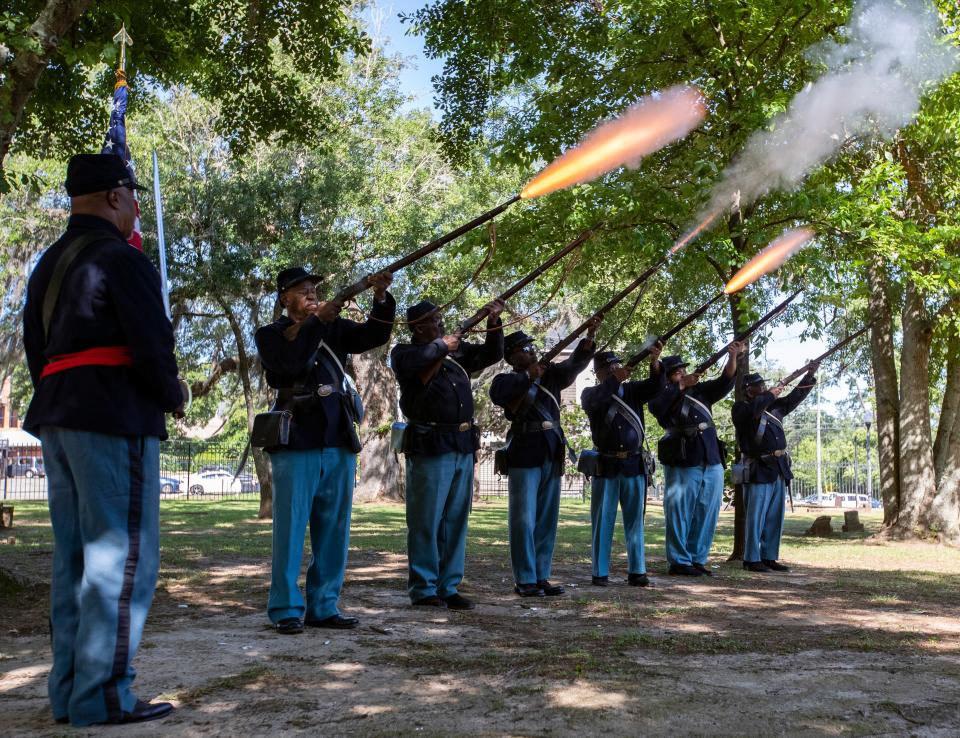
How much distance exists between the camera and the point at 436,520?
7.75 m

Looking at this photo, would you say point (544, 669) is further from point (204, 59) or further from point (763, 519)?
point (204, 59)

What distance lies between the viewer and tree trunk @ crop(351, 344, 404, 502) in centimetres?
2947

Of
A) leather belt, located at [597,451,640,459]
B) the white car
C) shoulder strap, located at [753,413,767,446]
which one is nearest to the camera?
leather belt, located at [597,451,640,459]

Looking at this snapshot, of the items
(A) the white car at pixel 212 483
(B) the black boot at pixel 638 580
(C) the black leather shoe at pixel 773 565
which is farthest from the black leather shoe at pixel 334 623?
(A) the white car at pixel 212 483

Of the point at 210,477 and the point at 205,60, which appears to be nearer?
the point at 205,60

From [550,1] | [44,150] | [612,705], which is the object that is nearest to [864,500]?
[550,1]

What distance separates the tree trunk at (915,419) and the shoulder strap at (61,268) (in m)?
15.1

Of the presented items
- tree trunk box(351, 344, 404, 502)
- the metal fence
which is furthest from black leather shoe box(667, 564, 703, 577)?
the metal fence

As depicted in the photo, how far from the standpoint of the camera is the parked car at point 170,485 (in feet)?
133

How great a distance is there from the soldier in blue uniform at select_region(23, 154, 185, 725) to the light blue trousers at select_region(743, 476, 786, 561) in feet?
27.0

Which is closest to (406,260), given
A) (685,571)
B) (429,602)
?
(429,602)

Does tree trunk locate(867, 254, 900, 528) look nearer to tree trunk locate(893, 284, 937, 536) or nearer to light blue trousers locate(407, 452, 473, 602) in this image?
tree trunk locate(893, 284, 937, 536)

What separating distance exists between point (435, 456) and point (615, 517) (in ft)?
8.41

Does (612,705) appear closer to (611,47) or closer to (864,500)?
(611,47)
